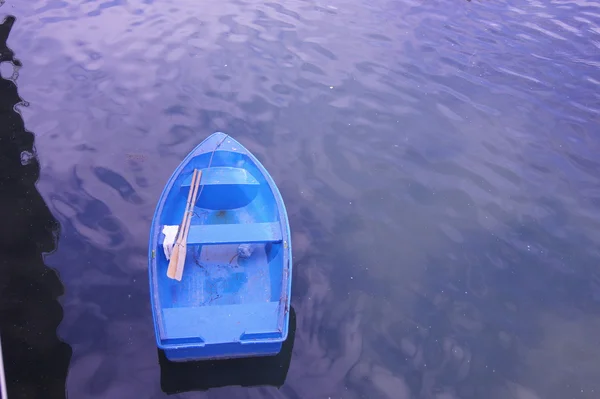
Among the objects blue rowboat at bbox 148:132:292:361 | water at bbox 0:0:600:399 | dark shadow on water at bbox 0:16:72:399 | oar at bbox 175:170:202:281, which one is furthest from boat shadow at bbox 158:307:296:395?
dark shadow on water at bbox 0:16:72:399

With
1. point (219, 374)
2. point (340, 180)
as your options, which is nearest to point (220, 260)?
point (219, 374)

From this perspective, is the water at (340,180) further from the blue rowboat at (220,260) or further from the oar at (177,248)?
the oar at (177,248)

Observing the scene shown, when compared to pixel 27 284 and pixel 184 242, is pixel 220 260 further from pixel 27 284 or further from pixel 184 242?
pixel 27 284

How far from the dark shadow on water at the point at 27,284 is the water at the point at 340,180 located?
0.11 feet

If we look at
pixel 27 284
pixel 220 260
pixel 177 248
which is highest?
pixel 177 248

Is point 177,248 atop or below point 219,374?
atop

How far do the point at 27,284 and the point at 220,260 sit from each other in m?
3.24

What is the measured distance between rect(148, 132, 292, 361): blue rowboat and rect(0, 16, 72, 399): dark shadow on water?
1.91 metres

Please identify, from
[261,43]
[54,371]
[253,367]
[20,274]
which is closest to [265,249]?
[253,367]

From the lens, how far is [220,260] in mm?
8008

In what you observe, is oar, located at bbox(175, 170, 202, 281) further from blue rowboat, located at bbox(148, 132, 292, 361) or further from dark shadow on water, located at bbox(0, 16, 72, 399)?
dark shadow on water, located at bbox(0, 16, 72, 399)

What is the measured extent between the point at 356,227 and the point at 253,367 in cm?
353

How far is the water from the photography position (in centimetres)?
738

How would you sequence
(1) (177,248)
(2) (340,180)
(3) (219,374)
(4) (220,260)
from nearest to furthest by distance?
(3) (219,374)
(1) (177,248)
(4) (220,260)
(2) (340,180)
